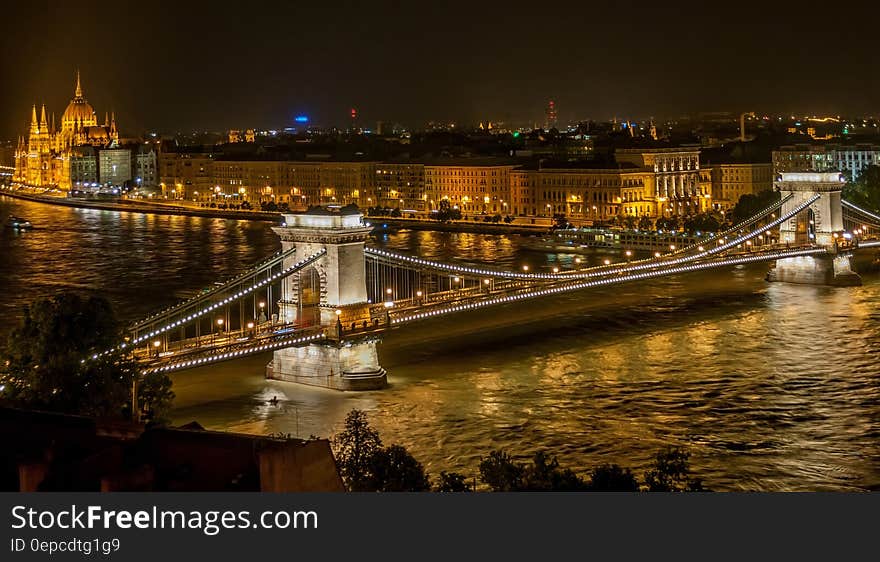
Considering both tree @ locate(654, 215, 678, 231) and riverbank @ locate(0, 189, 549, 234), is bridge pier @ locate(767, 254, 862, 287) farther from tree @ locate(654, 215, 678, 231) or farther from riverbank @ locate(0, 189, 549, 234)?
riverbank @ locate(0, 189, 549, 234)

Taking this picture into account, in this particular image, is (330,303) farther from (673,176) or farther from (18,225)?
(673,176)

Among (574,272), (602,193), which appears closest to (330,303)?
(574,272)

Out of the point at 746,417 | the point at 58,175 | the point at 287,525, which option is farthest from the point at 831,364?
the point at 58,175

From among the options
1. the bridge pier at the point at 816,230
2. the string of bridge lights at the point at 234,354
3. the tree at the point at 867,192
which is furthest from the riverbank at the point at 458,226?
the string of bridge lights at the point at 234,354

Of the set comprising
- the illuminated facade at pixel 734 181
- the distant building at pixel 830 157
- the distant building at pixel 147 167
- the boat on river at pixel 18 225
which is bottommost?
the boat on river at pixel 18 225

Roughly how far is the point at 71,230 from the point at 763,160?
2384cm

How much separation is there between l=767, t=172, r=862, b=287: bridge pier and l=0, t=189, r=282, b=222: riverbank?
2542 centimetres

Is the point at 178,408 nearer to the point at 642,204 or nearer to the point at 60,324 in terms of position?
the point at 60,324

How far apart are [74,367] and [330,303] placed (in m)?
5.28

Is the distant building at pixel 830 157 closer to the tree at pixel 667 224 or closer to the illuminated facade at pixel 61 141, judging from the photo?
the tree at pixel 667 224

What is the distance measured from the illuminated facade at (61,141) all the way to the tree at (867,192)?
52.7m

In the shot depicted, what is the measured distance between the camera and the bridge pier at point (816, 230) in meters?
27.4

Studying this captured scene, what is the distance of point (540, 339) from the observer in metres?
20.1

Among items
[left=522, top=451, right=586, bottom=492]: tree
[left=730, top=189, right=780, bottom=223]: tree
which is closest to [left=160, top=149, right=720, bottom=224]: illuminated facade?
[left=730, top=189, right=780, bottom=223]: tree
